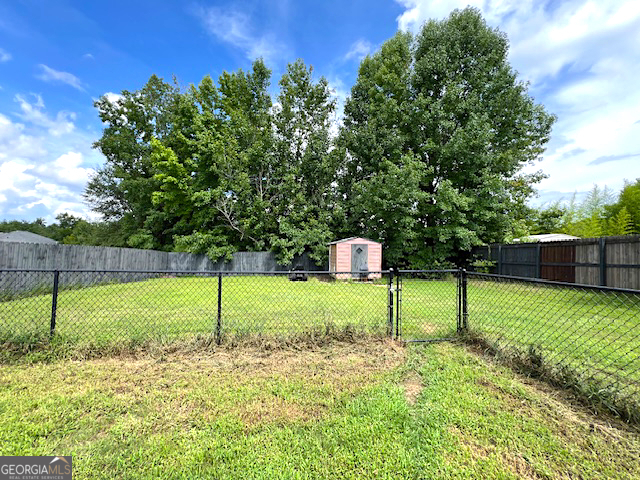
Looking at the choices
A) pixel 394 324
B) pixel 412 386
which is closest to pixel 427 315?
pixel 394 324

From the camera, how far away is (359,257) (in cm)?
1249

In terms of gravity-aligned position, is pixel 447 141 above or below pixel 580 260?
above

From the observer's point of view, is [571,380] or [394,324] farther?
[394,324]

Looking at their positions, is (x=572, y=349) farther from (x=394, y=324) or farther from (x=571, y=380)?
(x=394, y=324)

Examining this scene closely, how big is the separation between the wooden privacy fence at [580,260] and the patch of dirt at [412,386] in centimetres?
742

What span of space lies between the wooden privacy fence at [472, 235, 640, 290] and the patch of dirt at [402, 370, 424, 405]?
24.4ft

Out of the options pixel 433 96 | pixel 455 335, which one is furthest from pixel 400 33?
pixel 455 335

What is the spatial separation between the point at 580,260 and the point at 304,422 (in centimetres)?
991

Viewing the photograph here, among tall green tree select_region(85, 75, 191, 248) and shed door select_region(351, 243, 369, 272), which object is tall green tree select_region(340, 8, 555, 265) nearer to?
shed door select_region(351, 243, 369, 272)

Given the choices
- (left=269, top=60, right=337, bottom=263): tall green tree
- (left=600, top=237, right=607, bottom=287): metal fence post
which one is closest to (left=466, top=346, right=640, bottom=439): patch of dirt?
(left=600, top=237, right=607, bottom=287): metal fence post

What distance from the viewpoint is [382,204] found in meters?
13.0

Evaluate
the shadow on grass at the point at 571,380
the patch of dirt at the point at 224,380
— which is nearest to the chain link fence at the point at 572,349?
the shadow on grass at the point at 571,380

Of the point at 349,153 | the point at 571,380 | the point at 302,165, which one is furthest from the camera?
the point at 349,153

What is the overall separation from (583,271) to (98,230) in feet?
98.4
